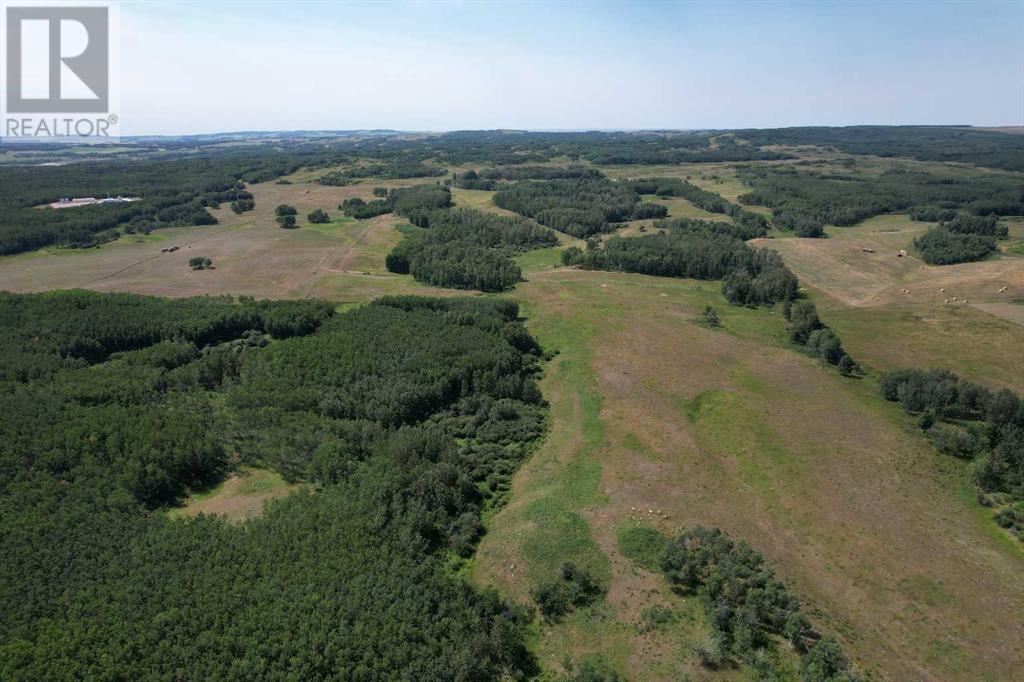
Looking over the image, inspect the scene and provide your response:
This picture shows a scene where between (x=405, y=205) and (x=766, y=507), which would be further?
(x=405, y=205)

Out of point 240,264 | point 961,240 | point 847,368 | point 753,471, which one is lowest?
point 753,471

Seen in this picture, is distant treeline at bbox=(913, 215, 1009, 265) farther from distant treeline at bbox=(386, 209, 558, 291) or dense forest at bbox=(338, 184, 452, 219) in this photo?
dense forest at bbox=(338, 184, 452, 219)

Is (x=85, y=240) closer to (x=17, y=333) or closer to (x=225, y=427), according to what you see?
(x=17, y=333)

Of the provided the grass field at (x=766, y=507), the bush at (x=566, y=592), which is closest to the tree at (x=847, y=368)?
the grass field at (x=766, y=507)

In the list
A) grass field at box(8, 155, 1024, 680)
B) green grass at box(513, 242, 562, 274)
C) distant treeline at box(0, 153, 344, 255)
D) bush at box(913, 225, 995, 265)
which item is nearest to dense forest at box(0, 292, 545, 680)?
grass field at box(8, 155, 1024, 680)

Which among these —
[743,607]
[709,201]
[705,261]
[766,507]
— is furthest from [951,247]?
[743,607]

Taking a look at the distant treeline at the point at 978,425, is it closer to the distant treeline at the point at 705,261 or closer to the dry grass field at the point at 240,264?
the distant treeline at the point at 705,261

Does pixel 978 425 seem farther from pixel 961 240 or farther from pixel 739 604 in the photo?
pixel 961 240
